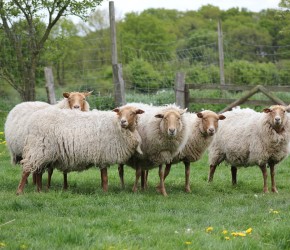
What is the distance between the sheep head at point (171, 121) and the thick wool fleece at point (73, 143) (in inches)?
A: 22.2

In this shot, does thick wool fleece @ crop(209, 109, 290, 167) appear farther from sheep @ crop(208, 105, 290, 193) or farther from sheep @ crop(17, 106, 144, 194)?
sheep @ crop(17, 106, 144, 194)

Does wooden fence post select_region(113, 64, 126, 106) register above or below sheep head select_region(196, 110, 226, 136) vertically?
above

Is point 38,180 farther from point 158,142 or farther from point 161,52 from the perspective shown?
point 161,52

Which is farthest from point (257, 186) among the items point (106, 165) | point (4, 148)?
point (4, 148)

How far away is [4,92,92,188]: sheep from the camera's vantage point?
34.0 ft

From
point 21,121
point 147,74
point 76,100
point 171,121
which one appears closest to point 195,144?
point 171,121

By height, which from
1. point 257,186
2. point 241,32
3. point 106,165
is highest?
point 241,32

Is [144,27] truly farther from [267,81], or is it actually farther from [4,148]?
[4,148]

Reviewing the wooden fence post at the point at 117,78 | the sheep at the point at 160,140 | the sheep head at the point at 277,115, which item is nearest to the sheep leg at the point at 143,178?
the sheep at the point at 160,140

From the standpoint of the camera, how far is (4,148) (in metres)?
14.6

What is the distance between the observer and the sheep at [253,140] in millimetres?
10656

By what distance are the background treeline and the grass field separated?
231 inches

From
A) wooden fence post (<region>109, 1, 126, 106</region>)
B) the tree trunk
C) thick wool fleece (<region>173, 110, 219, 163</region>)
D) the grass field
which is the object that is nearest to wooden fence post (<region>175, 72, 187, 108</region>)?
wooden fence post (<region>109, 1, 126, 106</region>)

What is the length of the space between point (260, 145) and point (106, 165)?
3086 millimetres
